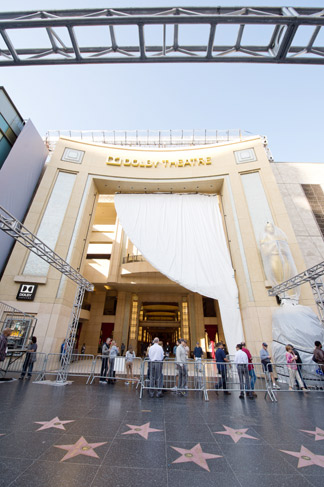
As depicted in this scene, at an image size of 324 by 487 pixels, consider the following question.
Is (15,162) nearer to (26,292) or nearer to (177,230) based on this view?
(26,292)

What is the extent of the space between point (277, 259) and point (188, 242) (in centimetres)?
641

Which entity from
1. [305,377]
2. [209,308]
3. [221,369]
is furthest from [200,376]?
[209,308]

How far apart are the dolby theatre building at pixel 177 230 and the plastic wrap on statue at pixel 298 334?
46.5 inches

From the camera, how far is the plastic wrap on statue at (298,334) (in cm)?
1051

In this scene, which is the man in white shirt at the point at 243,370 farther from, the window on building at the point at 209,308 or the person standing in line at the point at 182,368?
the window on building at the point at 209,308

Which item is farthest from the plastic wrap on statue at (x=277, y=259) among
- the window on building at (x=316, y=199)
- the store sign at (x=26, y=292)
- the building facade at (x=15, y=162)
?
the building facade at (x=15, y=162)

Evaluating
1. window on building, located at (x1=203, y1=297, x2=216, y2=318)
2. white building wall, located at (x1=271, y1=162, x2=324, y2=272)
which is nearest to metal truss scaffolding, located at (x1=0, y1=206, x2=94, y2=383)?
white building wall, located at (x1=271, y1=162, x2=324, y2=272)

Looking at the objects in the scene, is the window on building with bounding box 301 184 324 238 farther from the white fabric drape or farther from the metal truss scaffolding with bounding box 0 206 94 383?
the metal truss scaffolding with bounding box 0 206 94 383

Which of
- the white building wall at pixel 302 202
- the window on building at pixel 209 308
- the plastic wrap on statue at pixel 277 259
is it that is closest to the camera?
the plastic wrap on statue at pixel 277 259

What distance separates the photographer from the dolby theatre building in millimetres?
14602

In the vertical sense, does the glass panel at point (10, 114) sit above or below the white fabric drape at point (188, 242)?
above

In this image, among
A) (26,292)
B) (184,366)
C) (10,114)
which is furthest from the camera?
(10,114)

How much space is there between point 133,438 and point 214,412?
110 inches

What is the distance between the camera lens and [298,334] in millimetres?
11406
